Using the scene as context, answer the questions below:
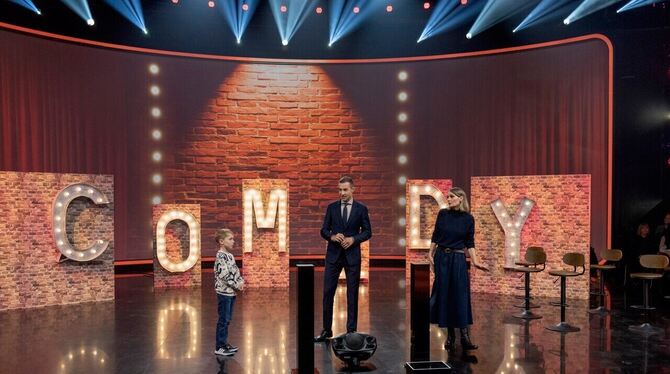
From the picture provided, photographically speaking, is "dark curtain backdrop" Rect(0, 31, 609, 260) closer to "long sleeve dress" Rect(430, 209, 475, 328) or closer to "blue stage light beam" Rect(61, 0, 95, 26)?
"blue stage light beam" Rect(61, 0, 95, 26)

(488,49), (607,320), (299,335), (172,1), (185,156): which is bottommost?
(607,320)

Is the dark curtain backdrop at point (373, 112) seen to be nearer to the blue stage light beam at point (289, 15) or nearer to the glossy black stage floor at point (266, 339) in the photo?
the blue stage light beam at point (289, 15)

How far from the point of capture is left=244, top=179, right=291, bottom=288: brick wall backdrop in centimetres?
920

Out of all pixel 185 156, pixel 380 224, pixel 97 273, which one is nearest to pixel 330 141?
pixel 380 224

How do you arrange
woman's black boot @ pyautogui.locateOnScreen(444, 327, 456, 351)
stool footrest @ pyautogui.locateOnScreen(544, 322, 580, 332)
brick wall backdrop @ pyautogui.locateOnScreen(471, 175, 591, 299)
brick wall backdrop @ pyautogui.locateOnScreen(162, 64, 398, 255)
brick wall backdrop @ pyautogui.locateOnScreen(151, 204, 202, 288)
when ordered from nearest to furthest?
1. woman's black boot @ pyautogui.locateOnScreen(444, 327, 456, 351)
2. stool footrest @ pyautogui.locateOnScreen(544, 322, 580, 332)
3. brick wall backdrop @ pyautogui.locateOnScreen(471, 175, 591, 299)
4. brick wall backdrop @ pyautogui.locateOnScreen(151, 204, 202, 288)
5. brick wall backdrop @ pyautogui.locateOnScreen(162, 64, 398, 255)

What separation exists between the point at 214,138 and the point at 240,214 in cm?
165

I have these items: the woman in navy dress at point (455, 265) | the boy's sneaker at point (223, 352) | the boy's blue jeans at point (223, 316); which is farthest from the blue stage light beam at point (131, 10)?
the woman in navy dress at point (455, 265)

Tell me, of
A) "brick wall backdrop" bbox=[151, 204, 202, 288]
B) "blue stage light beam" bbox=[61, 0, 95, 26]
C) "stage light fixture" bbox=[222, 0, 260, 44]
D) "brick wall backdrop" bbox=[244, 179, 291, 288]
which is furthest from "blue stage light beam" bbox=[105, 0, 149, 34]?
"brick wall backdrop" bbox=[244, 179, 291, 288]

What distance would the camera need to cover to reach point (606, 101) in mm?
9914

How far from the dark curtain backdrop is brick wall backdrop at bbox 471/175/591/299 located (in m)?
2.13

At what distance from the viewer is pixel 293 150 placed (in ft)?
37.9

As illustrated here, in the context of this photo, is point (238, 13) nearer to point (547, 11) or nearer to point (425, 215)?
→ point (425, 215)

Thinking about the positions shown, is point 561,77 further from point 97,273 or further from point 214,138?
point 97,273

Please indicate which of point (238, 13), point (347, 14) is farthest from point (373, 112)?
point (238, 13)
